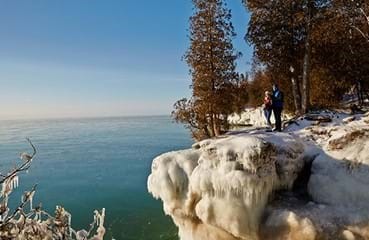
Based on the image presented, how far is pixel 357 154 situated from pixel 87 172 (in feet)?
53.5

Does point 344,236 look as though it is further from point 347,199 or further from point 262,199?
point 262,199

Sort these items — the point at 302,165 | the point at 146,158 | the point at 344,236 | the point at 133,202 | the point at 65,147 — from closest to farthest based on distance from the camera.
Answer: the point at 344,236 → the point at 302,165 → the point at 133,202 → the point at 146,158 → the point at 65,147

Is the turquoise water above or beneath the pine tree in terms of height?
beneath

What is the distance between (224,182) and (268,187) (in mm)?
1170

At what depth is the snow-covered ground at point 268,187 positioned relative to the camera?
8.24 metres

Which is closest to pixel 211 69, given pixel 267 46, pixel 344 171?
pixel 267 46

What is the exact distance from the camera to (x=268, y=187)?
8.86 m

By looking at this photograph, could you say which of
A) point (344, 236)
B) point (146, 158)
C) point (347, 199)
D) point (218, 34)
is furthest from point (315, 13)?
point (146, 158)

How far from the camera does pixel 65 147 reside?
3334cm

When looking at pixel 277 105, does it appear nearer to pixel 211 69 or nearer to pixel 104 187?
pixel 211 69

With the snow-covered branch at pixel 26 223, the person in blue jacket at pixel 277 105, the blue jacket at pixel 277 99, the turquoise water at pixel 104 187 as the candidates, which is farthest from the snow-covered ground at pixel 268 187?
the snow-covered branch at pixel 26 223

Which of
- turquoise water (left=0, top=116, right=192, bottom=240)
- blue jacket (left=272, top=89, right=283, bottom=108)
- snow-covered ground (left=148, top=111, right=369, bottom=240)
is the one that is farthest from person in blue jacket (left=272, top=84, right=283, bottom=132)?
turquoise water (left=0, top=116, right=192, bottom=240)

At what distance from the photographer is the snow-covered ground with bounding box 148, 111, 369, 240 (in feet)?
27.0

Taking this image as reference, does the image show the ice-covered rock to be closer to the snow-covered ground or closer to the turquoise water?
the snow-covered ground
